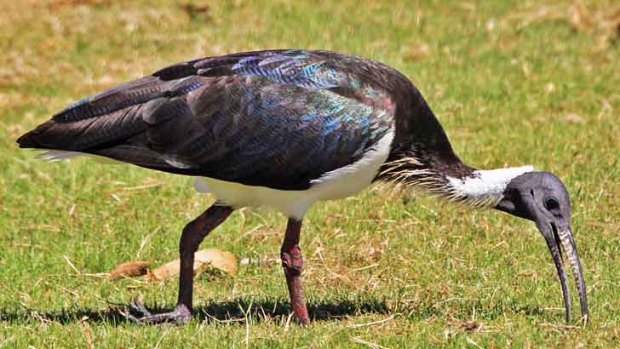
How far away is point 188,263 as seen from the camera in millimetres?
7922

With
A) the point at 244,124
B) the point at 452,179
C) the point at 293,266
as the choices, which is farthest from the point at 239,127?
the point at 452,179

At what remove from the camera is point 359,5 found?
14523 millimetres

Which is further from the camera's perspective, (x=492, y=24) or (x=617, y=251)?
(x=492, y=24)

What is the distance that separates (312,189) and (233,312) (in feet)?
3.02

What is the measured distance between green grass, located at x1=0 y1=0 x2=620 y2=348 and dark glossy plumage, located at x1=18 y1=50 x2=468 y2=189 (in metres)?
0.89

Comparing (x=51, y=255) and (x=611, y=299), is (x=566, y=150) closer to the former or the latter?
(x=611, y=299)

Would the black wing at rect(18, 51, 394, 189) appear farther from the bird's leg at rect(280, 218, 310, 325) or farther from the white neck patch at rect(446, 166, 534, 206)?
the white neck patch at rect(446, 166, 534, 206)

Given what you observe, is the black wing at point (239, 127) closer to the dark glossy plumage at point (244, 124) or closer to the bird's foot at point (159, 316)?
the dark glossy plumage at point (244, 124)

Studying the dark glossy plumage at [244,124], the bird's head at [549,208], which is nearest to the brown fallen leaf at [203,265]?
the dark glossy plumage at [244,124]

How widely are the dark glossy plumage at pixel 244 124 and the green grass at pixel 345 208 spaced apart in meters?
0.89

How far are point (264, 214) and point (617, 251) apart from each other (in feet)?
8.11

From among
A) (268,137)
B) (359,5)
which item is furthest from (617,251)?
(359,5)

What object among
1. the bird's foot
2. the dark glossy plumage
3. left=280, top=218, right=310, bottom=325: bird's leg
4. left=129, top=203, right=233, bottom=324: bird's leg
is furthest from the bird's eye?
the bird's foot

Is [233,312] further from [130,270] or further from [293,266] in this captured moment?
[130,270]
